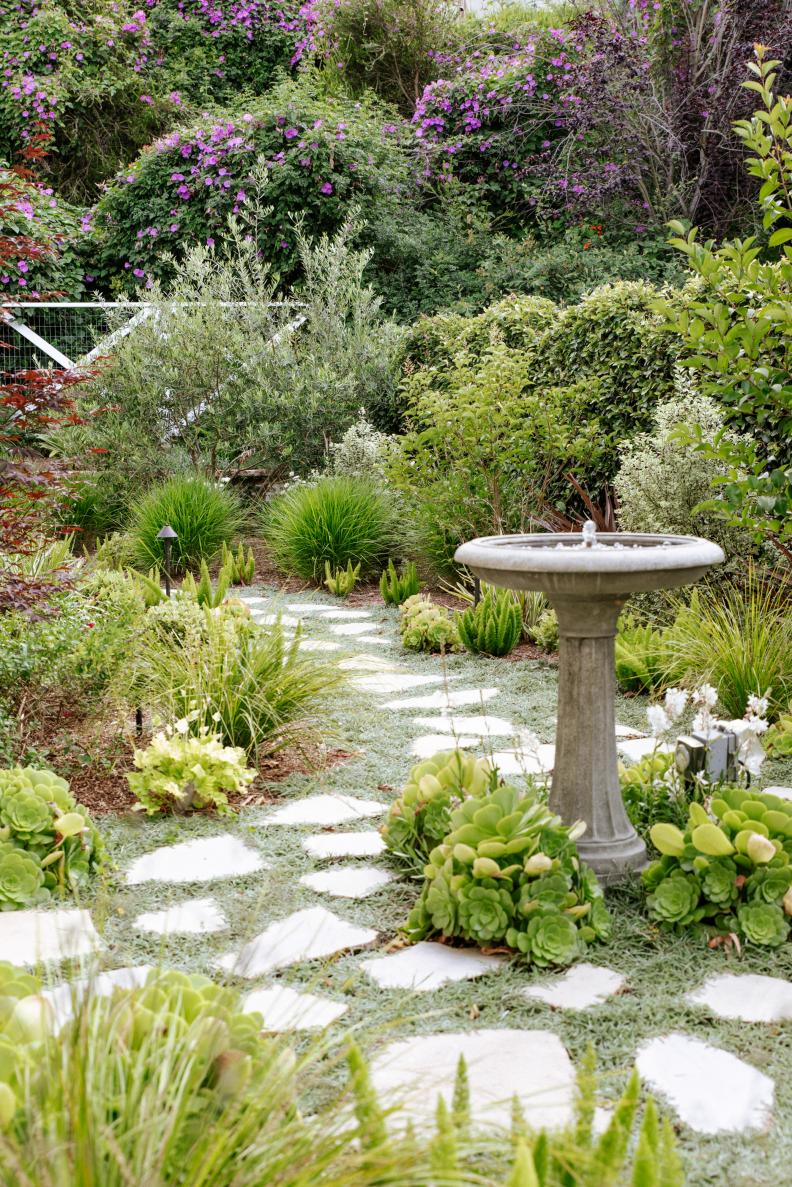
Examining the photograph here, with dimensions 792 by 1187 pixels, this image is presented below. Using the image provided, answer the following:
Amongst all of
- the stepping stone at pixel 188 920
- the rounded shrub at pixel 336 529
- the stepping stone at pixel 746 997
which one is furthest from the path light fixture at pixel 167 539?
the stepping stone at pixel 746 997

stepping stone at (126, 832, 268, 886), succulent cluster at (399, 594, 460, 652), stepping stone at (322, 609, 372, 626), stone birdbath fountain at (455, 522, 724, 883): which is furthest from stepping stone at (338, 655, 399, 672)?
stone birdbath fountain at (455, 522, 724, 883)

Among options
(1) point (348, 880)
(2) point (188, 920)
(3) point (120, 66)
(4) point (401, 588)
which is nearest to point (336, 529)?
(4) point (401, 588)

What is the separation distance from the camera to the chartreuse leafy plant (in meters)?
3.54

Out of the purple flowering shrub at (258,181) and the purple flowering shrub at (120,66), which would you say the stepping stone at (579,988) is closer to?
the purple flowering shrub at (258,181)

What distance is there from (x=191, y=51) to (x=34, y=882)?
51.1ft

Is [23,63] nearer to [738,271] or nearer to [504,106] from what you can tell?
[504,106]

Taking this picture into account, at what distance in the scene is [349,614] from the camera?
6.94 m

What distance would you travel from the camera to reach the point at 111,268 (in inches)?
502

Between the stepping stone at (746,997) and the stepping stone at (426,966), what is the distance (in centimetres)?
49

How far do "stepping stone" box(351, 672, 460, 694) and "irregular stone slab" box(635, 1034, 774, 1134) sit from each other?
10.1 ft

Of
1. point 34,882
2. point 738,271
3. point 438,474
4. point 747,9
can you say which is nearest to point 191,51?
point 747,9

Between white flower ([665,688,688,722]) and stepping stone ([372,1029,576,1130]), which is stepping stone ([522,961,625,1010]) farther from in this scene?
white flower ([665,688,688,722])

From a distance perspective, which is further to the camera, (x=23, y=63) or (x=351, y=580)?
(x=23, y=63)

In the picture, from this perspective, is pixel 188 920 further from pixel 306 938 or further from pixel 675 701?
pixel 675 701
